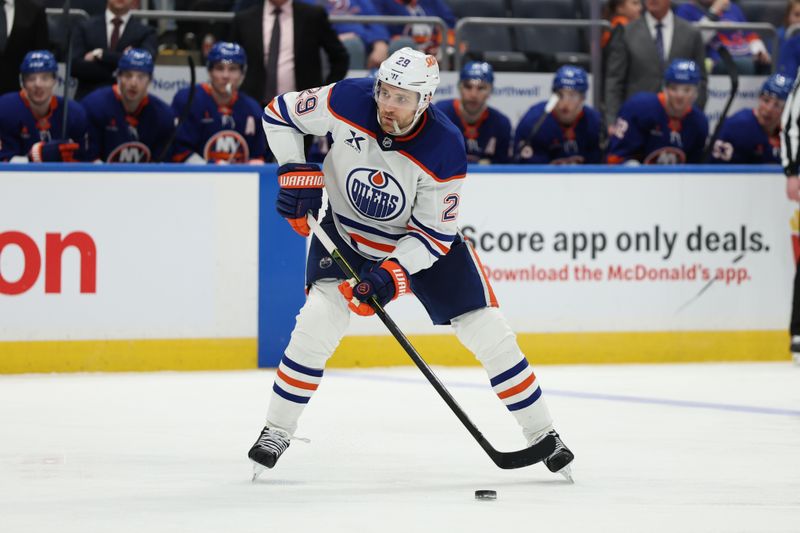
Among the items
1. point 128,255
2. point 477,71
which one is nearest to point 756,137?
point 477,71

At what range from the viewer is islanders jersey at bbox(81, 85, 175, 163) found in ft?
23.8

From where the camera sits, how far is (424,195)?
13.3 feet

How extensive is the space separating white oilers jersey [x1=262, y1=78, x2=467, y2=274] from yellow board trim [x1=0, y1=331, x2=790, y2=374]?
106 inches

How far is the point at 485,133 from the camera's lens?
25.3 feet

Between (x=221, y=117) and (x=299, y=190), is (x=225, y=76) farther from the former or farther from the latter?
(x=299, y=190)

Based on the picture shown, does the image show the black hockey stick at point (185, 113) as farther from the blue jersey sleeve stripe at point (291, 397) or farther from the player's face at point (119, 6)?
the blue jersey sleeve stripe at point (291, 397)

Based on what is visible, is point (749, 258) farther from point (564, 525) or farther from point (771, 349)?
point (564, 525)

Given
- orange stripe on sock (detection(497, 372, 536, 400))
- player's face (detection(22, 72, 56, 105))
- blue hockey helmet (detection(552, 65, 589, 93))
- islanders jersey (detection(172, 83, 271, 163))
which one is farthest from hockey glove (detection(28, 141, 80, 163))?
orange stripe on sock (detection(497, 372, 536, 400))

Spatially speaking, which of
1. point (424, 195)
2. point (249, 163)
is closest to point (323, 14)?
point (249, 163)

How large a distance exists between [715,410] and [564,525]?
2.38 meters

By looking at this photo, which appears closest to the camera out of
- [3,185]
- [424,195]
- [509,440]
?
[424,195]

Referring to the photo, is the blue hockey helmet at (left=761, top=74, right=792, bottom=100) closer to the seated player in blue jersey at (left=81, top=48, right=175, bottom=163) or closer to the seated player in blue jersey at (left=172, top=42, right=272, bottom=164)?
the seated player in blue jersey at (left=172, top=42, right=272, bottom=164)

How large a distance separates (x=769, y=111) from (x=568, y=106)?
3.91 ft

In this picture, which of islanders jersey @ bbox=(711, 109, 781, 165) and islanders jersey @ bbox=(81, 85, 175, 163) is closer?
islanders jersey @ bbox=(81, 85, 175, 163)
